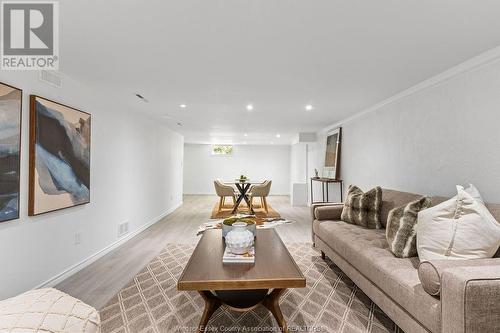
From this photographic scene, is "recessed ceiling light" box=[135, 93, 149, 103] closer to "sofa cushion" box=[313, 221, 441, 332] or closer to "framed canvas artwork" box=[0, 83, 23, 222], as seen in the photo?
"framed canvas artwork" box=[0, 83, 23, 222]

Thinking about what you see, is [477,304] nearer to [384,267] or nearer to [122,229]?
[384,267]

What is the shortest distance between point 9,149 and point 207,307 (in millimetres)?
2029

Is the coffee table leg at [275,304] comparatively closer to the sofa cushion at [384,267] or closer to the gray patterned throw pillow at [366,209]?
the sofa cushion at [384,267]

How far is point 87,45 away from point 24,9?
0.47 m

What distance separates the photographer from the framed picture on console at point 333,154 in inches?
217

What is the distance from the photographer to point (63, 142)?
105 inches

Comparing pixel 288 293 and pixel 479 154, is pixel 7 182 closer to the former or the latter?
pixel 288 293

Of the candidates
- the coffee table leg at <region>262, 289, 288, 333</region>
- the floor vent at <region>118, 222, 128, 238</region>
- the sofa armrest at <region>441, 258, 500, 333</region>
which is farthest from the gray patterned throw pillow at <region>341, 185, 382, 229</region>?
the floor vent at <region>118, 222, 128, 238</region>

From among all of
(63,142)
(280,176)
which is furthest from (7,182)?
(280,176)

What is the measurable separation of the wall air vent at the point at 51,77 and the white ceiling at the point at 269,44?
4.0 inches

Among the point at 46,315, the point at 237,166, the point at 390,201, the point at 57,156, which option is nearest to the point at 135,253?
the point at 57,156

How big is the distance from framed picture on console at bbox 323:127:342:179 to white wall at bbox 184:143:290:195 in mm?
4938

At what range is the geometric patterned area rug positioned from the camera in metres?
1.91

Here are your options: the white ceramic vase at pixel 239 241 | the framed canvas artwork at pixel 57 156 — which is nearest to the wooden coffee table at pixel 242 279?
the white ceramic vase at pixel 239 241
